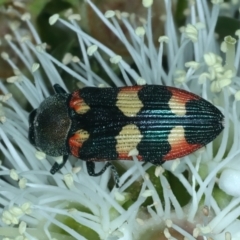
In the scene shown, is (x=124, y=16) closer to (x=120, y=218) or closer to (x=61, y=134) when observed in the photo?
(x=61, y=134)

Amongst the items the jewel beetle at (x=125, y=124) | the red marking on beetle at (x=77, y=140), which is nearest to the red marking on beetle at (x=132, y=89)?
the jewel beetle at (x=125, y=124)

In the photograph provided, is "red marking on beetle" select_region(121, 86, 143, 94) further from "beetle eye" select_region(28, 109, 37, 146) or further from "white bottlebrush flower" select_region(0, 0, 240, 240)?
"beetle eye" select_region(28, 109, 37, 146)

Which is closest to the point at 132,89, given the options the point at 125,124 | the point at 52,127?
the point at 125,124

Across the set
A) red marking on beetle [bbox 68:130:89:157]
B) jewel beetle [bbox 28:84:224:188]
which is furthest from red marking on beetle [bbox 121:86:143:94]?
red marking on beetle [bbox 68:130:89:157]

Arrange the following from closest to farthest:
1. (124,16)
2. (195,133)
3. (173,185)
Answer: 1. (195,133)
2. (173,185)
3. (124,16)

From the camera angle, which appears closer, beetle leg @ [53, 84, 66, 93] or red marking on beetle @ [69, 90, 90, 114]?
red marking on beetle @ [69, 90, 90, 114]

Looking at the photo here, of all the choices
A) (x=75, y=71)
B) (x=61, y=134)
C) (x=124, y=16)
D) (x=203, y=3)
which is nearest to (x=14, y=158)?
(x=61, y=134)

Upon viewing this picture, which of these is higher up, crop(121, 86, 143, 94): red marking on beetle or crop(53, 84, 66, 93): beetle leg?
crop(53, 84, 66, 93): beetle leg

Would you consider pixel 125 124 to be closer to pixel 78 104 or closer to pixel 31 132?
pixel 78 104
